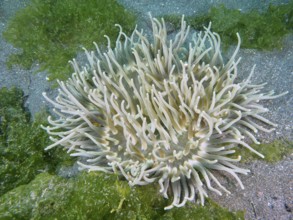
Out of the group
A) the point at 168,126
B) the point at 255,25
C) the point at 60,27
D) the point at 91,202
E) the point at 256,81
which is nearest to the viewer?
the point at 91,202

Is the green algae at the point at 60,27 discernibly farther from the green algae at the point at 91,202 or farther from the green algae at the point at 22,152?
the green algae at the point at 91,202

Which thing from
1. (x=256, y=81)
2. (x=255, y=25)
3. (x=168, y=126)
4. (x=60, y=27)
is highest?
(x=60, y=27)

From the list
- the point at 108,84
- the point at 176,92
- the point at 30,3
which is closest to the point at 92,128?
the point at 108,84

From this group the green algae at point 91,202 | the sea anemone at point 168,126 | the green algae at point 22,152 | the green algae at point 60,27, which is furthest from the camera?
the green algae at point 60,27

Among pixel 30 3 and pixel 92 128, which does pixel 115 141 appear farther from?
pixel 30 3

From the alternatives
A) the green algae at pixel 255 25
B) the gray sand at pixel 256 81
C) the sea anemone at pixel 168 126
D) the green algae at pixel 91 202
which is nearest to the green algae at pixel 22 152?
the gray sand at pixel 256 81

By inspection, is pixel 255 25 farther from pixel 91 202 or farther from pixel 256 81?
pixel 91 202

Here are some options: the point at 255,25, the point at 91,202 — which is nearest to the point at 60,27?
the point at 255,25
